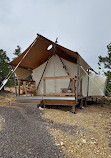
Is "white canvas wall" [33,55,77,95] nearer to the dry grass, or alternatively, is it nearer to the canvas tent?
the canvas tent

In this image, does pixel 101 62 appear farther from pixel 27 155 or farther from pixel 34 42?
pixel 27 155

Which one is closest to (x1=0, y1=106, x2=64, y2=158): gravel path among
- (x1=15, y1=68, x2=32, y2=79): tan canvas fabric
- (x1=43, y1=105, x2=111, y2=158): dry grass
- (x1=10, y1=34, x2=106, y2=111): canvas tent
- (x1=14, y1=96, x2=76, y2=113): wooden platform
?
(x1=43, y1=105, x2=111, y2=158): dry grass

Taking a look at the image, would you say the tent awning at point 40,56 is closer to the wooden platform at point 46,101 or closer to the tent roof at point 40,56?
the tent roof at point 40,56

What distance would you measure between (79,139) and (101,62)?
6.63m

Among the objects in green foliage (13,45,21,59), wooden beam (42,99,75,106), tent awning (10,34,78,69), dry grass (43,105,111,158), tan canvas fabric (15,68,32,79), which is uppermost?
green foliage (13,45,21,59)

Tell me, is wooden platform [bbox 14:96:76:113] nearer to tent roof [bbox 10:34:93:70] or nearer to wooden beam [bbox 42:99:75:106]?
wooden beam [bbox 42:99:75:106]

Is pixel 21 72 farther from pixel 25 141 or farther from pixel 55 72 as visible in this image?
pixel 25 141

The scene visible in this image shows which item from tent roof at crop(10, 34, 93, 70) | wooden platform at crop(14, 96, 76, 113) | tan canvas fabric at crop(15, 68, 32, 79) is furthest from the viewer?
tan canvas fabric at crop(15, 68, 32, 79)

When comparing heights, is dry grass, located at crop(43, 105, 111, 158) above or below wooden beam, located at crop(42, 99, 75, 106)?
below

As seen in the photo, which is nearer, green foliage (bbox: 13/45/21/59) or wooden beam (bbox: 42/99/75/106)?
wooden beam (bbox: 42/99/75/106)

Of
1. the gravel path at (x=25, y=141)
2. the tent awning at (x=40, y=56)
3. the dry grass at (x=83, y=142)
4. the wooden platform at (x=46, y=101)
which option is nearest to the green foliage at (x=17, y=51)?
the tent awning at (x=40, y=56)

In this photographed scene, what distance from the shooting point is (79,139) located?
8.11 feet

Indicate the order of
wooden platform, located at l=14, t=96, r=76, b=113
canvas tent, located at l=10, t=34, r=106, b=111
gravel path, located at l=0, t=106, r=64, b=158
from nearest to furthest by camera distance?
gravel path, located at l=0, t=106, r=64, b=158
wooden platform, located at l=14, t=96, r=76, b=113
canvas tent, located at l=10, t=34, r=106, b=111

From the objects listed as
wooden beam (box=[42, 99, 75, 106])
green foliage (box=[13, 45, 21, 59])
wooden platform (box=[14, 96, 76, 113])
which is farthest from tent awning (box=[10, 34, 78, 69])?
green foliage (box=[13, 45, 21, 59])
